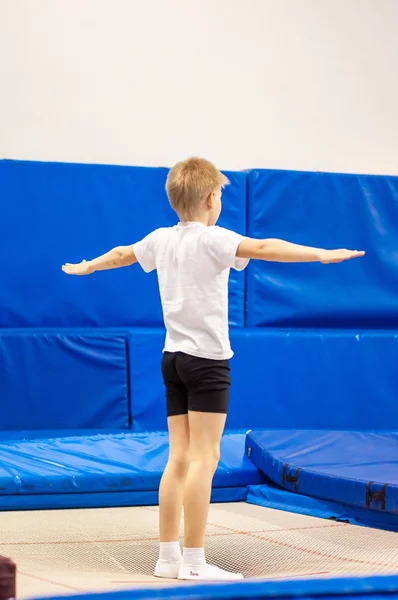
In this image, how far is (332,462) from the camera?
313 centimetres

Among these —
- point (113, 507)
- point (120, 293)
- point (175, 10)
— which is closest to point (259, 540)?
point (113, 507)

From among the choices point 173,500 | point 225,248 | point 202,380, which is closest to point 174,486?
point 173,500

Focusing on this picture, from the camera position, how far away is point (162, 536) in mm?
2295

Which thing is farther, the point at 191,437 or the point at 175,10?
the point at 175,10

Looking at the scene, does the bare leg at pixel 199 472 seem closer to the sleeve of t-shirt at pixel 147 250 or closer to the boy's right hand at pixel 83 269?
the sleeve of t-shirt at pixel 147 250

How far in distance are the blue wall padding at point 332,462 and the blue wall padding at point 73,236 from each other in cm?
133

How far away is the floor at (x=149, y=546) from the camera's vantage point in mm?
2193

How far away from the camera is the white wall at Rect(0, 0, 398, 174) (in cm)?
484

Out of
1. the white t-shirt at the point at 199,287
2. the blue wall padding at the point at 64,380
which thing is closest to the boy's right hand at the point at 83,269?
the white t-shirt at the point at 199,287

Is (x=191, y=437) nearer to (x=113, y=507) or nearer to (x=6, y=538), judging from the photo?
(x=6, y=538)

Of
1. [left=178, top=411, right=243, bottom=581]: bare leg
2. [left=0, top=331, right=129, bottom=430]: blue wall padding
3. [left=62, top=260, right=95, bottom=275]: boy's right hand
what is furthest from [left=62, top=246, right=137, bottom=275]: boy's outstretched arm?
[left=0, top=331, right=129, bottom=430]: blue wall padding

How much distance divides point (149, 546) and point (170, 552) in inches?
13.3

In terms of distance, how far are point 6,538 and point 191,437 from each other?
2.45 ft

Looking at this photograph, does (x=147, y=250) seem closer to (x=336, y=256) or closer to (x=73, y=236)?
(x=336, y=256)
